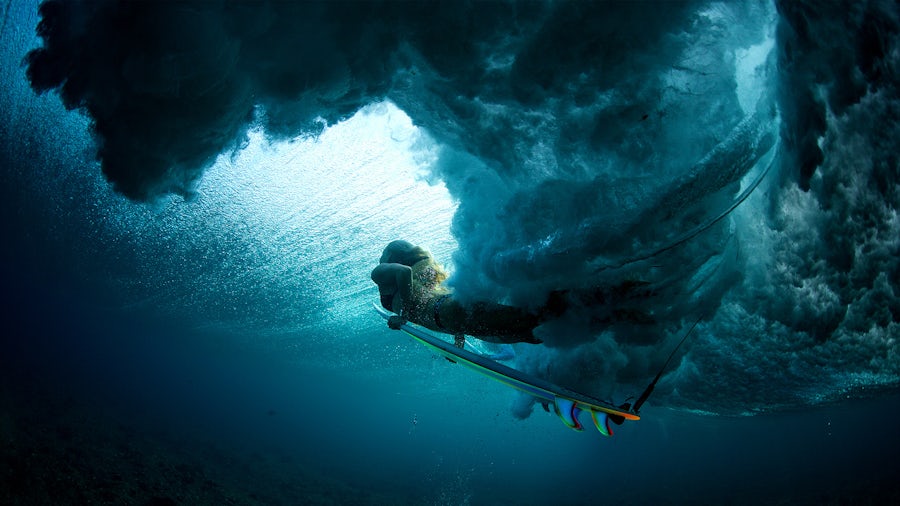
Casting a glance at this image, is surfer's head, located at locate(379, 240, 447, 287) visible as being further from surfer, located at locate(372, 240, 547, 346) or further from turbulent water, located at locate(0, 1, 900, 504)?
turbulent water, located at locate(0, 1, 900, 504)

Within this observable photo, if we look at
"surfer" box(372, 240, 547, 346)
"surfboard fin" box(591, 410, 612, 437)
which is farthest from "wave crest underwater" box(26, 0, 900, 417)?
"surfboard fin" box(591, 410, 612, 437)

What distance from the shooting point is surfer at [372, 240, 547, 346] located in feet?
14.8

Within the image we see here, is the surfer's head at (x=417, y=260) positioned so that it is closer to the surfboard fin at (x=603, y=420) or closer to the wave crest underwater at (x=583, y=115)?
the wave crest underwater at (x=583, y=115)

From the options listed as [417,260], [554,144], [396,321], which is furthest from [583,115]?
[396,321]

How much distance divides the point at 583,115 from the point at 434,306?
3086 mm

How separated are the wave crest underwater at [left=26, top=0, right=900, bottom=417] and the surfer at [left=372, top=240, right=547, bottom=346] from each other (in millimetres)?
342

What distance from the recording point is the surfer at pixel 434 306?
14.8ft

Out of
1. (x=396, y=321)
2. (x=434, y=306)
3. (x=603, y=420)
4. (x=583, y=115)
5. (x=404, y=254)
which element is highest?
(x=404, y=254)

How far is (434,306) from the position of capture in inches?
195

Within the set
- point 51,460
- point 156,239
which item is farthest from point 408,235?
point 51,460

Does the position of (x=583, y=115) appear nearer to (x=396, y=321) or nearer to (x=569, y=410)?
(x=569, y=410)

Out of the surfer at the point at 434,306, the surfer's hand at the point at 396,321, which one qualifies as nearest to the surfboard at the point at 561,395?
the surfer at the point at 434,306

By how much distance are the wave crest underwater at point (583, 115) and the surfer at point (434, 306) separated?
34 cm

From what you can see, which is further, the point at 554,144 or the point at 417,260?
the point at 417,260
